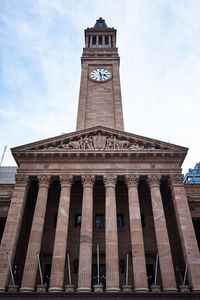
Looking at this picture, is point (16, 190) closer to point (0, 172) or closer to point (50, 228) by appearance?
point (50, 228)

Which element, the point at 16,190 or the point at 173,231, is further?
the point at 173,231

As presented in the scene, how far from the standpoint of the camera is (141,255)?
2250 centimetres

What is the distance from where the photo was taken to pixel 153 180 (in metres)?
27.0

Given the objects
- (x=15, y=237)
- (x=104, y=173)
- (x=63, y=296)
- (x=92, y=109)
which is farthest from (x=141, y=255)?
(x=92, y=109)

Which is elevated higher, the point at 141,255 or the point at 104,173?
the point at 104,173

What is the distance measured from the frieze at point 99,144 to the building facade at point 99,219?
0.11 meters

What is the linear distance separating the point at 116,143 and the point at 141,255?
12.0 meters

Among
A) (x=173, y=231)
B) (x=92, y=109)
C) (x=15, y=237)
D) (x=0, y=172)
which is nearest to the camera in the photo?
(x=15, y=237)

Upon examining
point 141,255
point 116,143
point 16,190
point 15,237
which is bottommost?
point 141,255

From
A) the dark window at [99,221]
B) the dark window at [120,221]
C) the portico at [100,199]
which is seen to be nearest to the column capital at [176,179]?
the portico at [100,199]

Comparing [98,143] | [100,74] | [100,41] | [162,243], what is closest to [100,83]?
[100,74]

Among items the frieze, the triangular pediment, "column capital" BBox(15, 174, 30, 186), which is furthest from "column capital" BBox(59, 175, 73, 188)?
"column capital" BBox(15, 174, 30, 186)

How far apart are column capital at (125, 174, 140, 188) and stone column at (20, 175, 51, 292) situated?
8.04 m

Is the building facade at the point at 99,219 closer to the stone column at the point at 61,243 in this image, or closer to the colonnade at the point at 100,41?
the stone column at the point at 61,243
